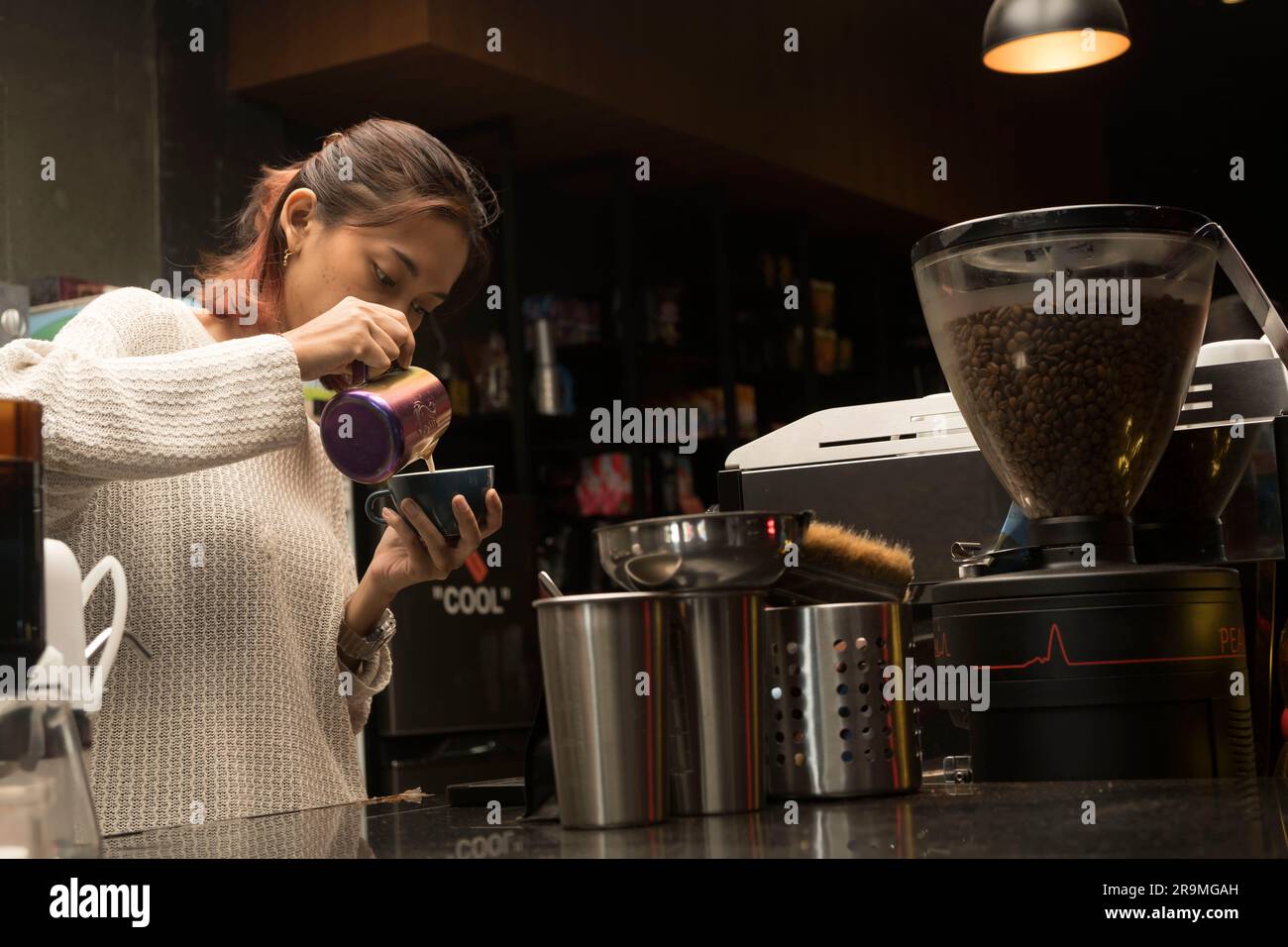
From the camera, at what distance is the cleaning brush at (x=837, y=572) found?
115 centimetres

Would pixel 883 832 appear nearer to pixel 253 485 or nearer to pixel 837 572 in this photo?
pixel 837 572

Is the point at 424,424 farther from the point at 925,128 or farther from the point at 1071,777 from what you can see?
the point at 925,128

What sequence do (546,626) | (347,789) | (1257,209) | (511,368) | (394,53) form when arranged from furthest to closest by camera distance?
(1257,209)
(511,368)
(394,53)
(347,789)
(546,626)

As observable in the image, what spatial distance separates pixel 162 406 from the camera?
1305mm

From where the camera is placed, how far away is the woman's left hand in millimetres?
1452

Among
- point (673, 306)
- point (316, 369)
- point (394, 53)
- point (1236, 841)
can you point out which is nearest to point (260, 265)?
point (316, 369)

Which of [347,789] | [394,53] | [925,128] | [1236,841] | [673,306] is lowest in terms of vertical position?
[347,789]

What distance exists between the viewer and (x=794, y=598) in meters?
→ 1.17

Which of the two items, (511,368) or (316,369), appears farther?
(511,368)

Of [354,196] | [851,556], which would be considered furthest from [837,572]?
[354,196]

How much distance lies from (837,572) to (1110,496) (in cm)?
24

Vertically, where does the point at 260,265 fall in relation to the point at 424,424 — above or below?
above

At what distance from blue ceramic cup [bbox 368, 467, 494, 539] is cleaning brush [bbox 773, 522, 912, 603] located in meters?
0.39

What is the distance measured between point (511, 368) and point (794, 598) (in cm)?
365
